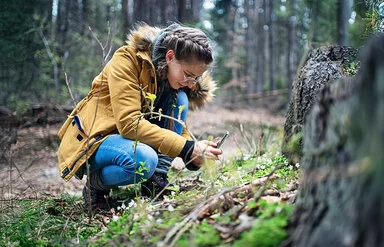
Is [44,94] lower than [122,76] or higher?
lower

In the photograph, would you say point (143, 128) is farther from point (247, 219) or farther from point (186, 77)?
point (247, 219)

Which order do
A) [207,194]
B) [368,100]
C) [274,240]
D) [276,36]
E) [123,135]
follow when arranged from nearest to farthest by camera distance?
1. [368,100]
2. [274,240]
3. [207,194]
4. [123,135]
5. [276,36]

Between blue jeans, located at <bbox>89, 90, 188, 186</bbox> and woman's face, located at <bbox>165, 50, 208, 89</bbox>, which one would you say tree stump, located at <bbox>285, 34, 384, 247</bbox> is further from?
woman's face, located at <bbox>165, 50, 208, 89</bbox>

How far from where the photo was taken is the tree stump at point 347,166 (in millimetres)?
928

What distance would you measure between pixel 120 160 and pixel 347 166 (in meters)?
1.92

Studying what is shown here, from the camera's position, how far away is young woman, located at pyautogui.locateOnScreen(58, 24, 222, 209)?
2668 millimetres

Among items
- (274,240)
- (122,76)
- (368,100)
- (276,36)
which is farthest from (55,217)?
(276,36)

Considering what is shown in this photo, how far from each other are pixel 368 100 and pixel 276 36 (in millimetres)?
30215

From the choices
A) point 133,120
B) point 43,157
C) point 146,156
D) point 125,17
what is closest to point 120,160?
point 146,156

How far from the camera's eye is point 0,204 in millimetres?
2957

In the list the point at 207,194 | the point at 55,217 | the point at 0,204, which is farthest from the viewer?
the point at 0,204

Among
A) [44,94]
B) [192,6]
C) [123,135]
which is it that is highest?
[192,6]

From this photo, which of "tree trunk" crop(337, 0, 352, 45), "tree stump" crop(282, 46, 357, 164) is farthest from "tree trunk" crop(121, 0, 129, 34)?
"tree stump" crop(282, 46, 357, 164)

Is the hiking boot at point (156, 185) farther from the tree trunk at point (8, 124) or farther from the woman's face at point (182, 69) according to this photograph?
the tree trunk at point (8, 124)
